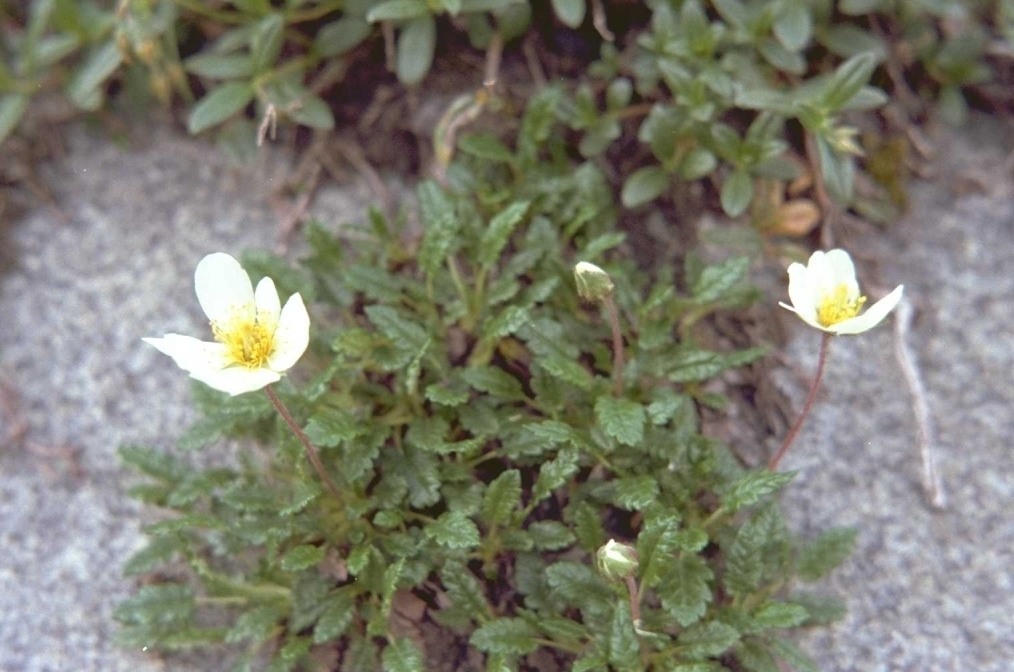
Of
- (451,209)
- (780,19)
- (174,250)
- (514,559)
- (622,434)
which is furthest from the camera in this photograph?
(174,250)

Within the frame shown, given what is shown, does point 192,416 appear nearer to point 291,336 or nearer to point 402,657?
point 291,336

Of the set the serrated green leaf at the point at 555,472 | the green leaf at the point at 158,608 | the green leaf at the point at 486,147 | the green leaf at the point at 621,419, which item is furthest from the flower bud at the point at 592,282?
the green leaf at the point at 158,608

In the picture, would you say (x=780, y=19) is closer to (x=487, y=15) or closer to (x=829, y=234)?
(x=829, y=234)

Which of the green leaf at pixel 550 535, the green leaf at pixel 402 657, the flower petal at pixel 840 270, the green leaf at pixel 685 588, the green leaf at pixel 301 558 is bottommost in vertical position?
the green leaf at pixel 402 657

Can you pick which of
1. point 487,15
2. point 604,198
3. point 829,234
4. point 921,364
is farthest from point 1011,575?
point 487,15

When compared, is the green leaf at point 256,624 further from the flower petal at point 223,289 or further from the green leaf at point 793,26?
the green leaf at point 793,26

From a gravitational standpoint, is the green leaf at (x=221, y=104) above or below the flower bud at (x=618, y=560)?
above
